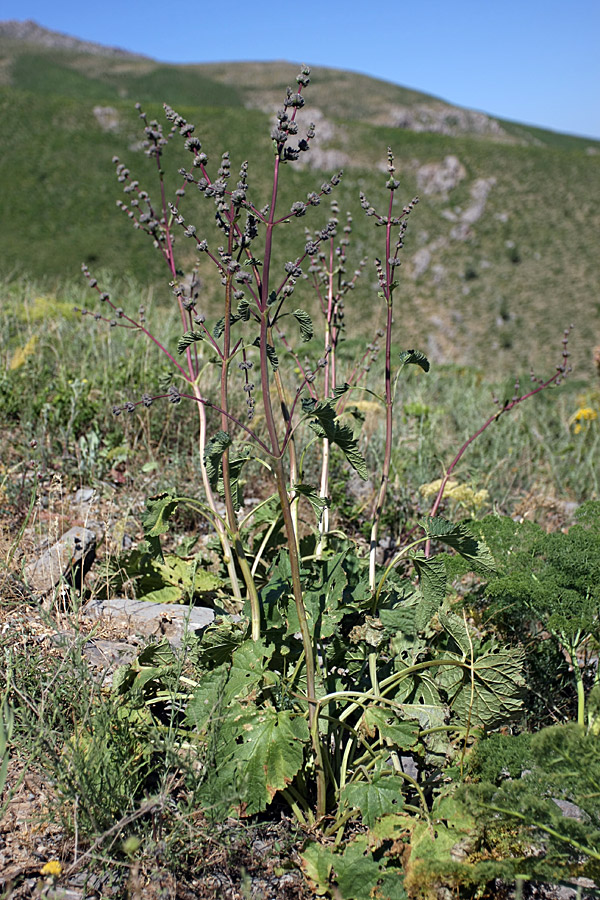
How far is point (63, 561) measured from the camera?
8.13 feet

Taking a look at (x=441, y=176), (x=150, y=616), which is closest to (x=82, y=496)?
(x=150, y=616)

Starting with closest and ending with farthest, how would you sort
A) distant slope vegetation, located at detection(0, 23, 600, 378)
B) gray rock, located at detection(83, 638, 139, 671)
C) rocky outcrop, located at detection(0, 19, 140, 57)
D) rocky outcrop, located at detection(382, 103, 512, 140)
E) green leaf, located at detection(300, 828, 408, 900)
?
1. green leaf, located at detection(300, 828, 408, 900)
2. gray rock, located at detection(83, 638, 139, 671)
3. distant slope vegetation, located at detection(0, 23, 600, 378)
4. rocky outcrop, located at detection(382, 103, 512, 140)
5. rocky outcrop, located at detection(0, 19, 140, 57)

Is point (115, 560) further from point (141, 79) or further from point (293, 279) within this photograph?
point (141, 79)

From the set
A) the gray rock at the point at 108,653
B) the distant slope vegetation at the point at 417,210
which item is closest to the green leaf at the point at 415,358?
the gray rock at the point at 108,653

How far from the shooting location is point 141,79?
90625mm

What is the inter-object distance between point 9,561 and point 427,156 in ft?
194

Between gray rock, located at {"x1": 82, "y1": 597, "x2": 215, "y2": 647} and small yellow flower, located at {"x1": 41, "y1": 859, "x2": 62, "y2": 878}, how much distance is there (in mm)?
883

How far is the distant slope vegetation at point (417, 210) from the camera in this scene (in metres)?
40.7

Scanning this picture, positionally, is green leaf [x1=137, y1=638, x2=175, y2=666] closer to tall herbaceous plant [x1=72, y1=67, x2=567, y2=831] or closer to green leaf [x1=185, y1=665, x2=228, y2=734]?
tall herbaceous plant [x1=72, y1=67, x2=567, y2=831]

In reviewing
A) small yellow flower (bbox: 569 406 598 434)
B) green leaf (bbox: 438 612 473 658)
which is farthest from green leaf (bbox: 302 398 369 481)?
small yellow flower (bbox: 569 406 598 434)

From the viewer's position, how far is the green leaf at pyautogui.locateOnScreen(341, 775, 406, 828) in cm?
140

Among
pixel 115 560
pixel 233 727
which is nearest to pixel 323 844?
pixel 233 727

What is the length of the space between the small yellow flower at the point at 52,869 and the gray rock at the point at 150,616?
0.88 meters

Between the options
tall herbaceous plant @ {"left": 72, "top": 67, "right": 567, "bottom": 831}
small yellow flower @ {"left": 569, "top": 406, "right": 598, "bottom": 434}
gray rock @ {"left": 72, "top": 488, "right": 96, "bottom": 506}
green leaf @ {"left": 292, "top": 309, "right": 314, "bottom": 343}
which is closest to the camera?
tall herbaceous plant @ {"left": 72, "top": 67, "right": 567, "bottom": 831}
